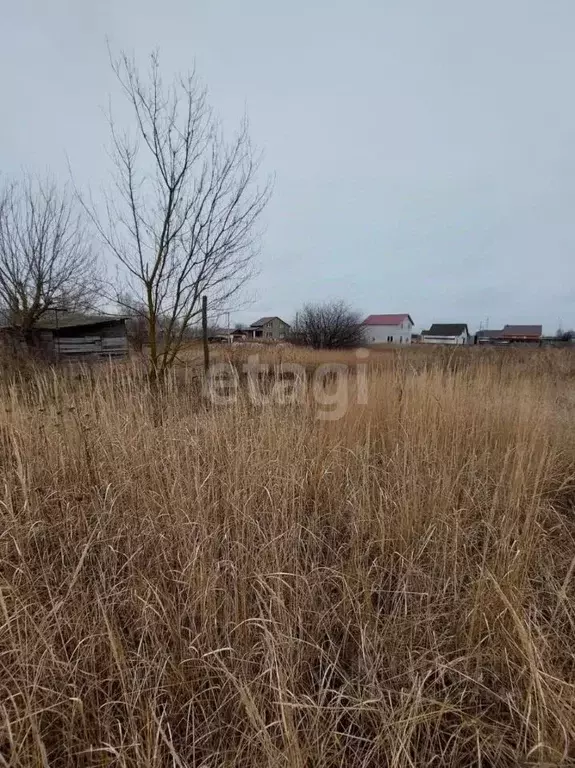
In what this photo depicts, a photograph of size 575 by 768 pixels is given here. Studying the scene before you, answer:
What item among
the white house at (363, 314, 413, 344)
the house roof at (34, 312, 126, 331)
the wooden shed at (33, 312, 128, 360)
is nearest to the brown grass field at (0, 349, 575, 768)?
the house roof at (34, 312, 126, 331)

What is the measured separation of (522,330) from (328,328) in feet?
127

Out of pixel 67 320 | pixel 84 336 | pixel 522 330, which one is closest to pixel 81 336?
pixel 84 336

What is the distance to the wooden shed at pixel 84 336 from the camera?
9922 mm

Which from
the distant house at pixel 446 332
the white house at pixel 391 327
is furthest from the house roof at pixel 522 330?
the white house at pixel 391 327

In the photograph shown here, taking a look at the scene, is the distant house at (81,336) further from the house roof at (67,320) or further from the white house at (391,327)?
the white house at (391,327)

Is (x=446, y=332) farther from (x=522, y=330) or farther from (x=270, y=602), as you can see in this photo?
(x=270, y=602)

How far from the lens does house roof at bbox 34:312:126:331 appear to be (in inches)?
368

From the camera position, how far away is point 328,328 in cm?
2242

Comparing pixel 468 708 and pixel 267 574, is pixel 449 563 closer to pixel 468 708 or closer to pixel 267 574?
pixel 468 708

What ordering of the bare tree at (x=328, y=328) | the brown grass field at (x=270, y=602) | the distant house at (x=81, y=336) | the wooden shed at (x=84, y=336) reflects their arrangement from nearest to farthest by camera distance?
the brown grass field at (x=270, y=602)
the distant house at (x=81, y=336)
the wooden shed at (x=84, y=336)
the bare tree at (x=328, y=328)

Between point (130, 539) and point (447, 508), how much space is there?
1572mm

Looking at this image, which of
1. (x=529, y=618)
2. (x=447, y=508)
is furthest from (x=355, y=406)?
(x=529, y=618)

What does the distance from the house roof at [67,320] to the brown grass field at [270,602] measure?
Result: 7.80m

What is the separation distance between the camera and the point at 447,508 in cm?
170
